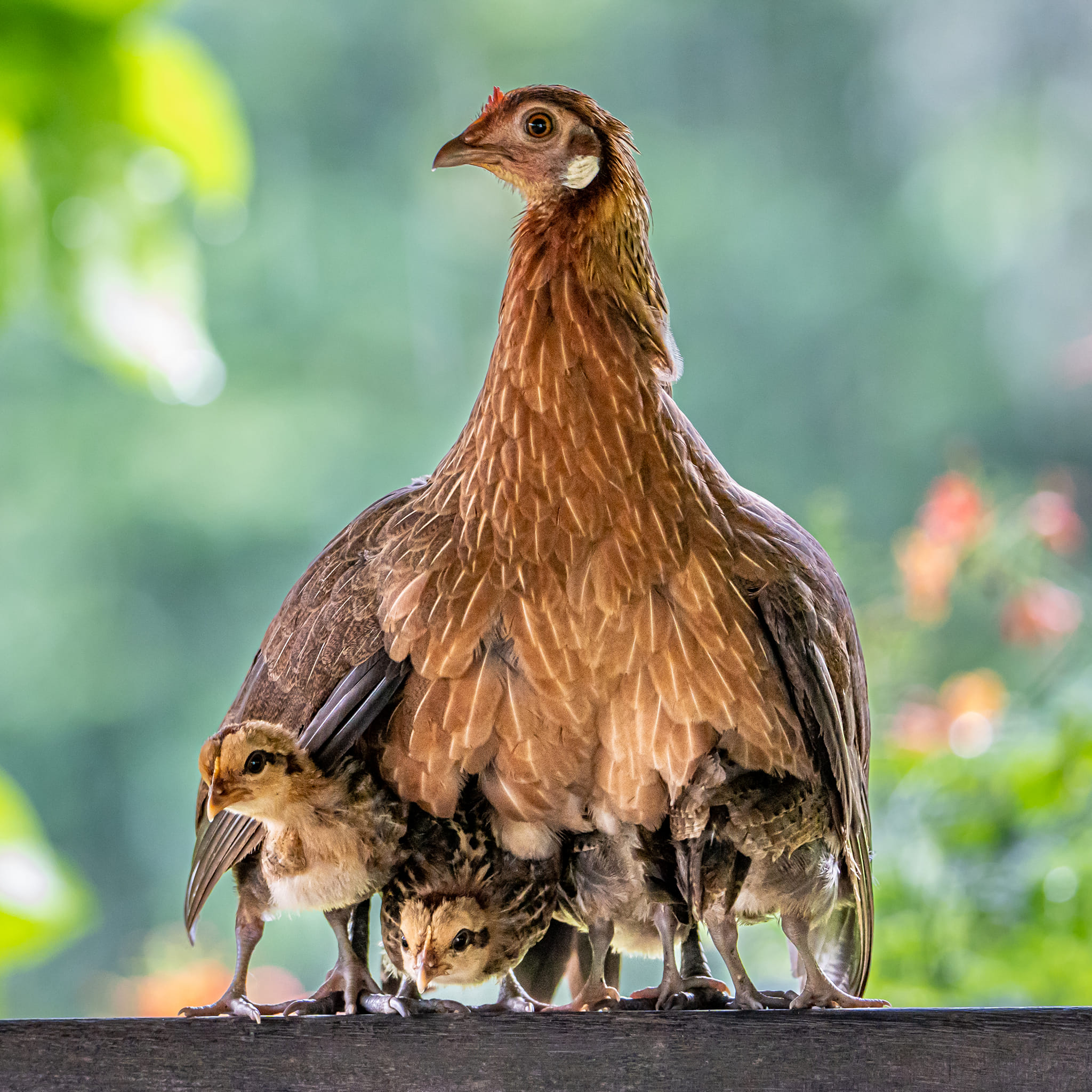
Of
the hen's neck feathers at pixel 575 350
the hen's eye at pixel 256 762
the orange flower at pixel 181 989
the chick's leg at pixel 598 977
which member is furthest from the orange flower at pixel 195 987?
the hen's neck feathers at pixel 575 350

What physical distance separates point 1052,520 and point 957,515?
5.8 inches

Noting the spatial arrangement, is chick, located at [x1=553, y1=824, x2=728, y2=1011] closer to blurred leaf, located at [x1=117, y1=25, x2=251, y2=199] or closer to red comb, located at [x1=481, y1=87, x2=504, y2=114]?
red comb, located at [x1=481, y1=87, x2=504, y2=114]

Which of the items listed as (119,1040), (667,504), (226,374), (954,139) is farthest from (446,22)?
(119,1040)

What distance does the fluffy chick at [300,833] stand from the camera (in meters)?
1.03

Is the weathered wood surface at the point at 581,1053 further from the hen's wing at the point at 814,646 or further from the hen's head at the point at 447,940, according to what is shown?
the hen's wing at the point at 814,646

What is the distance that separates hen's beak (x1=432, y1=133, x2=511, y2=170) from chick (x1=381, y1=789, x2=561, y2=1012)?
507 millimetres

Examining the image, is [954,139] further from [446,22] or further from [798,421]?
[446,22]

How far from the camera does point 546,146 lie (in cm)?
113

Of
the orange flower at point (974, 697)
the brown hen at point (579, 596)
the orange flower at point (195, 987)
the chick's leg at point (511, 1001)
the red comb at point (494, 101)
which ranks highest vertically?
the red comb at point (494, 101)

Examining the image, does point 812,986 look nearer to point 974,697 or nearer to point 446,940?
point 446,940

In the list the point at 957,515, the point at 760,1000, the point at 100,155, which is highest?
the point at 100,155

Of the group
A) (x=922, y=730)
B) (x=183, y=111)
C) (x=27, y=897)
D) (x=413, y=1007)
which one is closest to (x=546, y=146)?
(x=413, y=1007)

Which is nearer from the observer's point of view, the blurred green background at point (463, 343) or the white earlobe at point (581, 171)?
the white earlobe at point (581, 171)

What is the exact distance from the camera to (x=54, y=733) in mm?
2979
